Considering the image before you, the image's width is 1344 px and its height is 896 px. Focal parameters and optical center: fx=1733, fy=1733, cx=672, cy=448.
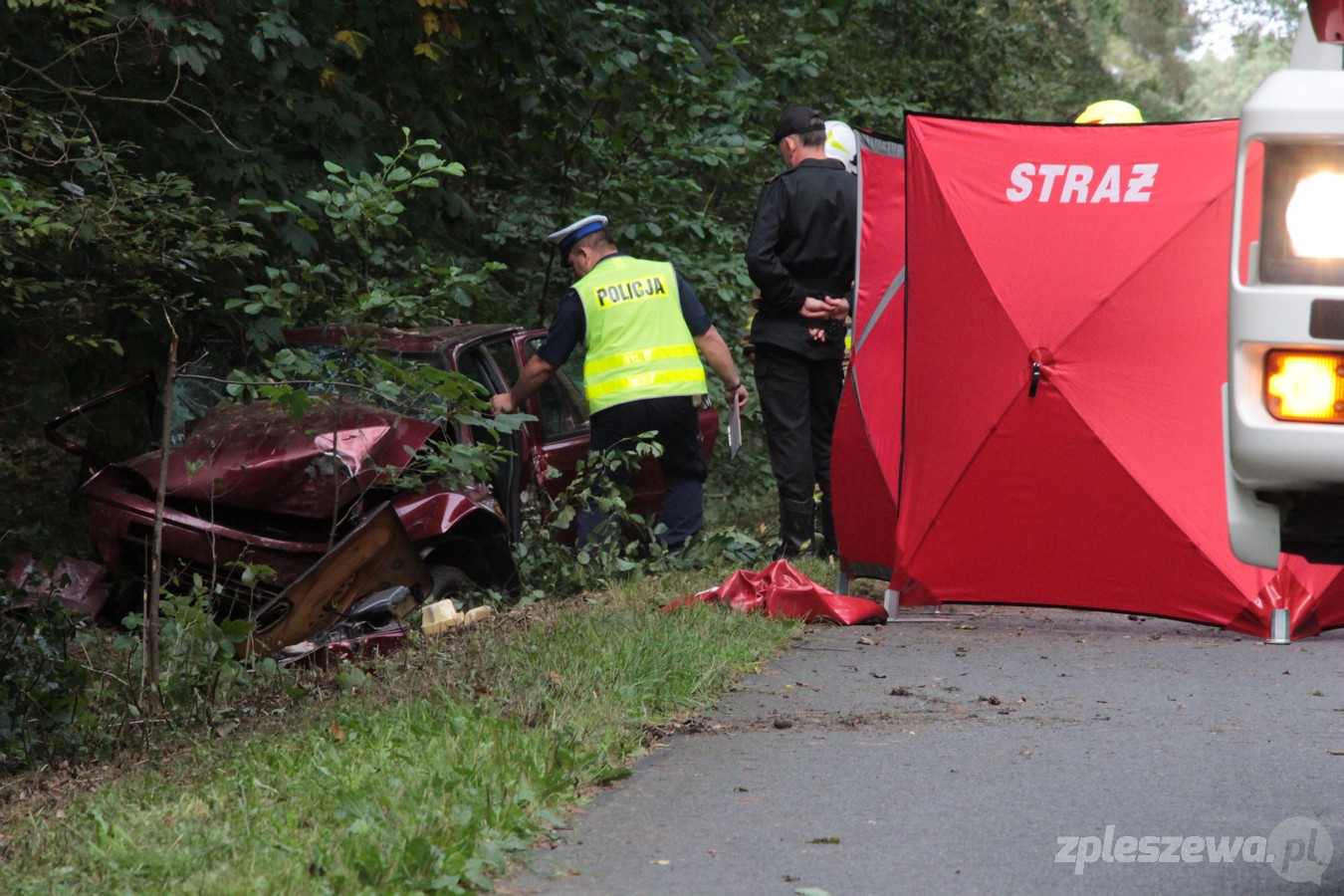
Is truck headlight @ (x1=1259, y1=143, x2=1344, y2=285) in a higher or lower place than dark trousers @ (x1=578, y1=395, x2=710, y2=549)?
higher

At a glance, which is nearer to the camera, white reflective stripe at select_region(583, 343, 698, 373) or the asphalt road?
the asphalt road

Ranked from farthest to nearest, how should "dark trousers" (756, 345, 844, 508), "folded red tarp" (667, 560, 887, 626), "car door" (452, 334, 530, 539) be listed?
1. "dark trousers" (756, 345, 844, 508)
2. "car door" (452, 334, 530, 539)
3. "folded red tarp" (667, 560, 887, 626)

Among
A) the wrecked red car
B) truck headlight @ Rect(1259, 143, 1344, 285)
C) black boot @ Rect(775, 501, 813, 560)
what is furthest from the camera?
black boot @ Rect(775, 501, 813, 560)

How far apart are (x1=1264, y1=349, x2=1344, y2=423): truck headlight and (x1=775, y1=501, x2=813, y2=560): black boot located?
19.0 ft

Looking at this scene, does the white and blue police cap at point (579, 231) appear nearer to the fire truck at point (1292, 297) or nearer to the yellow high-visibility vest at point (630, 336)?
the yellow high-visibility vest at point (630, 336)

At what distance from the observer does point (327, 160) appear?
9883mm

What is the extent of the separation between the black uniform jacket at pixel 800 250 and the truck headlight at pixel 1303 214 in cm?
562

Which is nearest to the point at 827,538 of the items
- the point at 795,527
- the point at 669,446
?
the point at 795,527

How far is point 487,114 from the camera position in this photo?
11977 millimetres

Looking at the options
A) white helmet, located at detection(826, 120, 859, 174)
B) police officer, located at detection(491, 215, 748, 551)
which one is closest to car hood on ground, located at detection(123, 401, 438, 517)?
police officer, located at detection(491, 215, 748, 551)

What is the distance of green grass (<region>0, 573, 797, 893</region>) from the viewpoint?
3650mm

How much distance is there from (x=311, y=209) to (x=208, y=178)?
0.60m

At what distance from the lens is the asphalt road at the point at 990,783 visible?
12.3ft

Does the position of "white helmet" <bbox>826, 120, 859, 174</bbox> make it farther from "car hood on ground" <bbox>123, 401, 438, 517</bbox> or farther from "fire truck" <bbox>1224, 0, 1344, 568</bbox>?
"fire truck" <bbox>1224, 0, 1344, 568</bbox>
